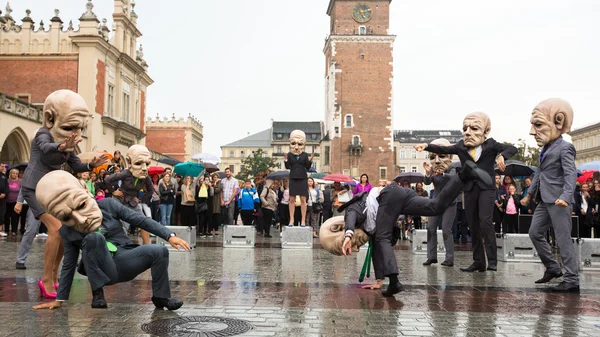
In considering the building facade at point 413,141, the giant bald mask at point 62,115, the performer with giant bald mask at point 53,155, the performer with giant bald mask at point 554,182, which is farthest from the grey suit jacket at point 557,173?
the building facade at point 413,141

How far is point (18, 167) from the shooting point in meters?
17.9

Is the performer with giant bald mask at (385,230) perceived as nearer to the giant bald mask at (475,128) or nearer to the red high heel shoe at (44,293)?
the giant bald mask at (475,128)

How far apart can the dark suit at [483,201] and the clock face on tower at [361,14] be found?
226 feet

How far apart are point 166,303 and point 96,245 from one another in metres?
0.84

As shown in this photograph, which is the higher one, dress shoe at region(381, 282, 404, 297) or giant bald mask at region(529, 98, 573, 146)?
giant bald mask at region(529, 98, 573, 146)

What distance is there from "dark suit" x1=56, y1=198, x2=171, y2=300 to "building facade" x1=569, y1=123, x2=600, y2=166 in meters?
89.0

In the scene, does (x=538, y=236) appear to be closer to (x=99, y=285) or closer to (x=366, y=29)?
(x=99, y=285)

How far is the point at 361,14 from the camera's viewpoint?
75.7 meters

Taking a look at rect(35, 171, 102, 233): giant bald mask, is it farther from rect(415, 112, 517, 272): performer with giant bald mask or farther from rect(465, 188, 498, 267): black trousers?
rect(465, 188, 498, 267): black trousers

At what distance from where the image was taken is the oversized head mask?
7.01m

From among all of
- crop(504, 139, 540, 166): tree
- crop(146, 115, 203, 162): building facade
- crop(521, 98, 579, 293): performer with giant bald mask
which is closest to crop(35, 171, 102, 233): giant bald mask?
crop(521, 98, 579, 293): performer with giant bald mask

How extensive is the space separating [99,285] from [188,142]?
7578 centimetres

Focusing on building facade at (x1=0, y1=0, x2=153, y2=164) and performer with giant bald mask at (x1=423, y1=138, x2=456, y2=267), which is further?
building facade at (x1=0, y1=0, x2=153, y2=164)

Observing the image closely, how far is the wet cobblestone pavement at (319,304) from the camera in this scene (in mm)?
5051
